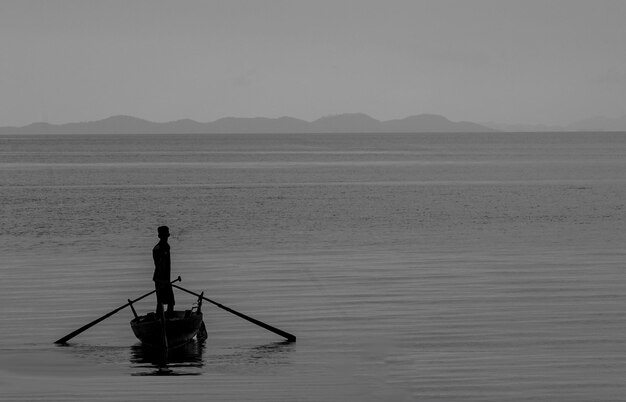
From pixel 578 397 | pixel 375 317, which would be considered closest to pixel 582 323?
pixel 375 317

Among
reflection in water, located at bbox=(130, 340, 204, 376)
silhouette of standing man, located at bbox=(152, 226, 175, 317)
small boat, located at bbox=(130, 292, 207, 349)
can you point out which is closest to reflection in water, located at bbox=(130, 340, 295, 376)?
reflection in water, located at bbox=(130, 340, 204, 376)

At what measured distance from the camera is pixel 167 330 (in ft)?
65.0

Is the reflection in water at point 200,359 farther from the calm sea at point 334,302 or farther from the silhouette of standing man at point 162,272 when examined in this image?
the silhouette of standing man at point 162,272

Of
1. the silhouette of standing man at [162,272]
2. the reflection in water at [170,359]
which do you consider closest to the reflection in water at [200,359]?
the reflection in water at [170,359]

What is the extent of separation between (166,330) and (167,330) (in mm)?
23

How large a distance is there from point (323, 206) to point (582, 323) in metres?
46.3

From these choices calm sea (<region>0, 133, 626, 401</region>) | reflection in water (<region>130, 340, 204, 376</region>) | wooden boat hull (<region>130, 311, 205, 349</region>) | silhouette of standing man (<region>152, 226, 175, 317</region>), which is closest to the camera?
calm sea (<region>0, 133, 626, 401</region>)

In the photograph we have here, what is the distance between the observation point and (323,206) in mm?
68062

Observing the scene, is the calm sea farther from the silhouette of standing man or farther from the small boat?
the silhouette of standing man

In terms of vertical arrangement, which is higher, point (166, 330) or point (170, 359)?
point (166, 330)

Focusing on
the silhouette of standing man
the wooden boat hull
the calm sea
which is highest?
the silhouette of standing man

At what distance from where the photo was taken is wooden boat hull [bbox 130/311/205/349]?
19.7 metres

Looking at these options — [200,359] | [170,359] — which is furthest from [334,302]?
[170,359]

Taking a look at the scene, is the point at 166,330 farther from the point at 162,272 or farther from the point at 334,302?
the point at 334,302
